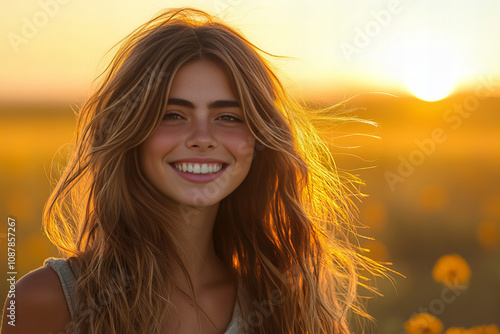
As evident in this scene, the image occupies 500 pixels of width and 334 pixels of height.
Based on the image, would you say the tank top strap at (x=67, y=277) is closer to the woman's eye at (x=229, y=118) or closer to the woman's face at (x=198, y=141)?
the woman's face at (x=198, y=141)

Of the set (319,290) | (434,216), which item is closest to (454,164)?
(434,216)

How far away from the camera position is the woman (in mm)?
2316

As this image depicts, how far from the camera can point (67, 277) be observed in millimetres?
2203

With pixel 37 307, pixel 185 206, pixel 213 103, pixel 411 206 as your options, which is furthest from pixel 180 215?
pixel 411 206

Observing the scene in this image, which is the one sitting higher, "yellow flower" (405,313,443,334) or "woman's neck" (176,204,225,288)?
"woman's neck" (176,204,225,288)

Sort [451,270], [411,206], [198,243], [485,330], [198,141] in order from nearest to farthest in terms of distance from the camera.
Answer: [198,141]
[198,243]
[485,330]
[451,270]
[411,206]

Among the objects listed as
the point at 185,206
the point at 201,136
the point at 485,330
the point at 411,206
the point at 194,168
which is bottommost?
the point at 485,330

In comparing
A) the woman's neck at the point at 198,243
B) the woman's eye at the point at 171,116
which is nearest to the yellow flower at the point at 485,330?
the woman's neck at the point at 198,243

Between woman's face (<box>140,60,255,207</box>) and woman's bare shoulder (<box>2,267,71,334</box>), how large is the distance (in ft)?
1.66

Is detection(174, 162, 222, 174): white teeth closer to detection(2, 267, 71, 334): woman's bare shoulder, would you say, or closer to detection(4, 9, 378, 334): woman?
detection(4, 9, 378, 334): woman

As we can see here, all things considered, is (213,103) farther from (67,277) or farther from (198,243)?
(67,277)

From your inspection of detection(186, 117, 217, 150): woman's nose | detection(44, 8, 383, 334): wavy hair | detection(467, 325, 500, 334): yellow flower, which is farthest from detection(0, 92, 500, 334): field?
detection(467, 325, 500, 334): yellow flower

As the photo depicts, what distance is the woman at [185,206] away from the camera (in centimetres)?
232

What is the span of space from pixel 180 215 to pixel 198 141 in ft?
1.09
